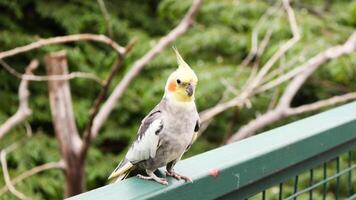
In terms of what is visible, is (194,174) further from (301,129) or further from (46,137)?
(46,137)

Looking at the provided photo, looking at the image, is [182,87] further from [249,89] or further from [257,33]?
[257,33]

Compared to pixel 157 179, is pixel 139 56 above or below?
below

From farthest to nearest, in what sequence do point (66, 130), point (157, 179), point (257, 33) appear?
point (257, 33) → point (66, 130) → point (157, 179)

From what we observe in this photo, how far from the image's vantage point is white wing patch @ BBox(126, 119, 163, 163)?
1000mm

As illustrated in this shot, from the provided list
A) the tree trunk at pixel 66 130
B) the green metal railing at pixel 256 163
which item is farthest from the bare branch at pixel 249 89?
the green metal railing at pixel 256 163

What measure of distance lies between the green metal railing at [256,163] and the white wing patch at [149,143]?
Answer: 5 centimetres

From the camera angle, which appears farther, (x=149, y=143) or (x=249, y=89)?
(x=249, y=89)

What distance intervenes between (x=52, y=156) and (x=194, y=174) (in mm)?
2062

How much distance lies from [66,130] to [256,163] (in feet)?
5.05

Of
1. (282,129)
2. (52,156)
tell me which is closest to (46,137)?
(52,156)

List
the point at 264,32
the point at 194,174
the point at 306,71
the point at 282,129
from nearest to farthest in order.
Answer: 1. the point at 194,174
2. the point at 282,129
3. the point at 306,71
4. the point at 264,32

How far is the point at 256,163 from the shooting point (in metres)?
1.04

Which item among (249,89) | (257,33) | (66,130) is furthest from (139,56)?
(66,130)

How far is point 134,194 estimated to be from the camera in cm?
87
